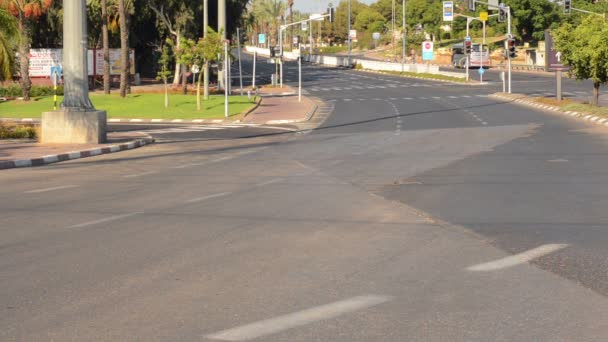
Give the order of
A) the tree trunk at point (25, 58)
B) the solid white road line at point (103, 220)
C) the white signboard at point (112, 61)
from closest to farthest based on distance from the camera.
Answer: the solid white road line at point (103, 220) → the tree trunk at point (25, 58) → the white signboard at point (112, 61)

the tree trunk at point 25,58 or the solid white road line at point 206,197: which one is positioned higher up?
the tree trunk at point 25,58

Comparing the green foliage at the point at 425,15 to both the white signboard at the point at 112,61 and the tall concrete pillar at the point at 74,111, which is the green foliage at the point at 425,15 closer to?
the white signboard at the point at 112,61

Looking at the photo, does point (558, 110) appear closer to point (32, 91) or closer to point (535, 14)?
point (32, 91)

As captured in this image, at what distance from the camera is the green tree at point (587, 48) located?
1533 inches

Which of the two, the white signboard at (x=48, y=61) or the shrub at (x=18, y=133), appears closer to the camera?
the shrub at (x=18, y=133)

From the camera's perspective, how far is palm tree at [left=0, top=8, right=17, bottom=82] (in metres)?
Answer: 30.7

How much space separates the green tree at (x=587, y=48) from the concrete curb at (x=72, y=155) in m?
19.6

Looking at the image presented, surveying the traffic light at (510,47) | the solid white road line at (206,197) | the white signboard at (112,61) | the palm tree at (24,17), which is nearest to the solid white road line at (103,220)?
the solid white road line at (206,197)

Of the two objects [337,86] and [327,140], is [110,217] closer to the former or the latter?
[327,140]

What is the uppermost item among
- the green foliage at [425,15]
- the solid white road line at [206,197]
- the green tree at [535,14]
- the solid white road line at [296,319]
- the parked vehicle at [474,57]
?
the green foliage at [425,15]

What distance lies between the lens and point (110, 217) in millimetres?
12523

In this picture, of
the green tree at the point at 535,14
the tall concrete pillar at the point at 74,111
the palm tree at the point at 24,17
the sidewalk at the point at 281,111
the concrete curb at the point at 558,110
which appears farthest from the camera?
the green tree at the point at 535,14

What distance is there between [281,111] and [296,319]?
4079cm

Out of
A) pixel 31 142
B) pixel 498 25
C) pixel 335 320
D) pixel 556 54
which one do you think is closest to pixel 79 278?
pixel 335 320
